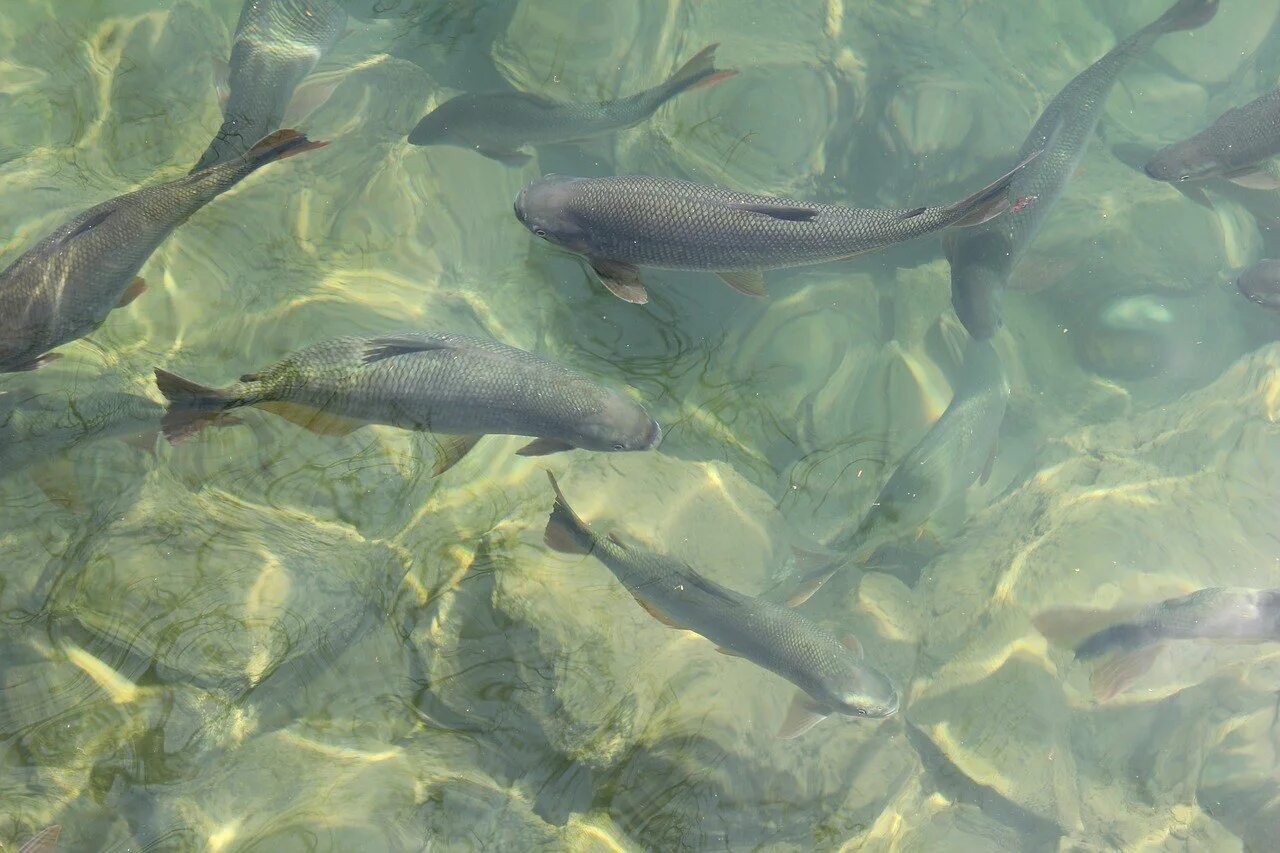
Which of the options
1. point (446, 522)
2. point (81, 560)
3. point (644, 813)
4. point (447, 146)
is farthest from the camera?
point (447, 146)

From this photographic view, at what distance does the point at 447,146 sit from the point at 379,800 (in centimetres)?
430

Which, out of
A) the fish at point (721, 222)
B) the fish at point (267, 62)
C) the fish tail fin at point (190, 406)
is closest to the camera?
the fish tail fin at point (190, 406)

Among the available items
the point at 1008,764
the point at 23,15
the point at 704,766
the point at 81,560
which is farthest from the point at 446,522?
the point at 23,15

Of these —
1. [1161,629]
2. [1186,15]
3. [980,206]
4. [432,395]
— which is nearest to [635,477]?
[432,395]

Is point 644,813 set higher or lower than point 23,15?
lower

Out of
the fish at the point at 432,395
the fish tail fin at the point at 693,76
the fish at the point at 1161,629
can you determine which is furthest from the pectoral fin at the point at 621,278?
the fish at the point at 1161,629

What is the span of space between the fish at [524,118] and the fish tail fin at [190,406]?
2.91m

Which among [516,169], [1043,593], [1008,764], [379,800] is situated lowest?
[1008,764]

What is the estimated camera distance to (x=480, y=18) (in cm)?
589

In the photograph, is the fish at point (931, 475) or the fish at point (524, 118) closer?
the fish at point (524, 118)

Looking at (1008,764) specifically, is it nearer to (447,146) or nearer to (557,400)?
(557,400)

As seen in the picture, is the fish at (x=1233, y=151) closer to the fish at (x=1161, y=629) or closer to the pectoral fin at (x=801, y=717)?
the fish at (x=1161, y=629)

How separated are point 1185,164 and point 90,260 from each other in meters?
7.70

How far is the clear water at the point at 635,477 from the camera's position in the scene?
3512 millimetres
